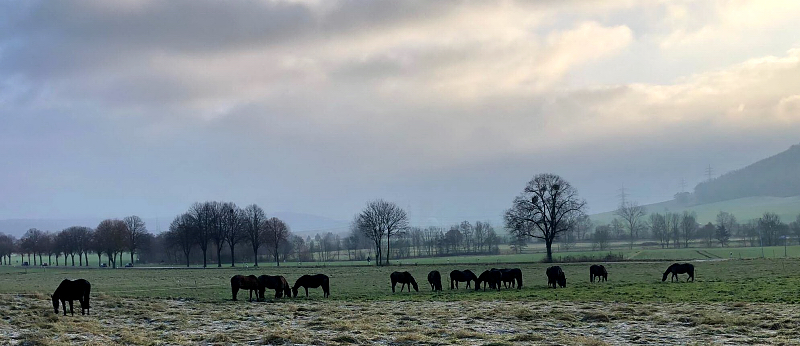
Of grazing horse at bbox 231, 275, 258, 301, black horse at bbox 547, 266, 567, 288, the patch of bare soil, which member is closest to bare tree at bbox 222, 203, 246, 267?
grazing horse at bbox 231, 275, 258, 301

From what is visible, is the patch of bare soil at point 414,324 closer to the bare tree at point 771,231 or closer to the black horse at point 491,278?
the black horse at point 491,278

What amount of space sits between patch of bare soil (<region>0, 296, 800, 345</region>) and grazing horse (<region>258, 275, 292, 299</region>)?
5639 mm

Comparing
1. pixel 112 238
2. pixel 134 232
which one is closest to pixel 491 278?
pixel 112 238

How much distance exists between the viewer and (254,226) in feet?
362

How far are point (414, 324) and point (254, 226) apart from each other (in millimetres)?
92800

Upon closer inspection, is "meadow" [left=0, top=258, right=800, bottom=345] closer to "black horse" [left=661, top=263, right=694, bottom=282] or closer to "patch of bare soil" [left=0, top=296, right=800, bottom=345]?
"patch of bare soil" [left=0, top=296, right=800, bottom=345]

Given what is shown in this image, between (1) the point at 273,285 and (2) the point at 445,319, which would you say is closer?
(2) the point at 445,319

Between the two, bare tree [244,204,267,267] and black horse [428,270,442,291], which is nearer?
black horse [428,270,442,291]

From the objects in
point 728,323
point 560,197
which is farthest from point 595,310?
point 560,197

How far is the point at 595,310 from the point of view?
2377cm

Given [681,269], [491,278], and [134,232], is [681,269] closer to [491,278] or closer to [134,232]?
[491,278]

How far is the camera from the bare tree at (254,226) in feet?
356

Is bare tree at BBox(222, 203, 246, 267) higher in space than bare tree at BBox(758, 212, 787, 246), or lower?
higher

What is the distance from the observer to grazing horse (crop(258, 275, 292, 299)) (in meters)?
34.9
